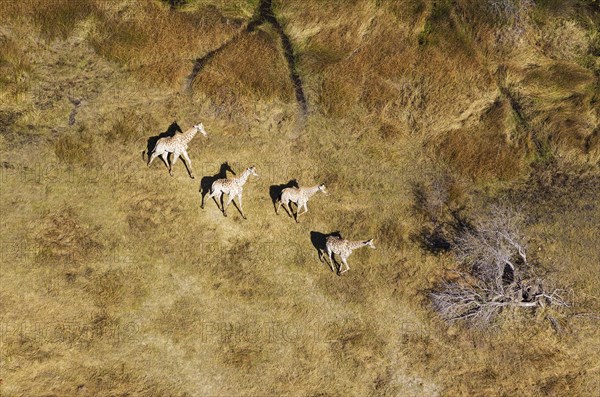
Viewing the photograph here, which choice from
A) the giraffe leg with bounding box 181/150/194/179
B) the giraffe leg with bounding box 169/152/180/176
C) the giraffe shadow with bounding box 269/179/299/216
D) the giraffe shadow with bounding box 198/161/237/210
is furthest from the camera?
the giraffe shadow with bounding box 269/179/299/216

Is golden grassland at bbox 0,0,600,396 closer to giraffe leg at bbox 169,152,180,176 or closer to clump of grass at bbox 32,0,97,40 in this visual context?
clump of grass at bbox 32,0,97,40

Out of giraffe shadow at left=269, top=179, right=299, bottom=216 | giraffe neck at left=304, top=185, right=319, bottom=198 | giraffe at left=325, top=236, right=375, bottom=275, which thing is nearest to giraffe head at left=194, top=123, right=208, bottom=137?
giraffe shadow at left=269, top=179, right=299, bottom=216

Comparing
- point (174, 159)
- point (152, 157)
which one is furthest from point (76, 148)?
point (174, 159)

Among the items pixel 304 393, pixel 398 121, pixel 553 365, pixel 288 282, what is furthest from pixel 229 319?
pixel 553 365

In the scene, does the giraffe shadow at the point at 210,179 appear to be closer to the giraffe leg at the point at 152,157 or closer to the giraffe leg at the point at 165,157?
the giraffe leg at the point at 165,157

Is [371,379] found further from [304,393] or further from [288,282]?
[288,282]

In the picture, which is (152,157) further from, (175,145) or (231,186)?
(231,186)
